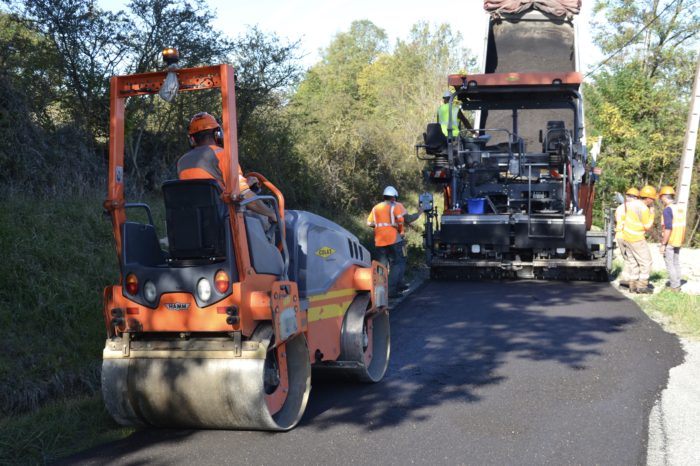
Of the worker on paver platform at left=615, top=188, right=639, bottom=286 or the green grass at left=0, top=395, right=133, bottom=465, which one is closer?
the green grass at left=0, top=395, right=133, bottom=465

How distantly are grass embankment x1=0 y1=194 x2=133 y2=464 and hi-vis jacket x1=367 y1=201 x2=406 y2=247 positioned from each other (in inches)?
156

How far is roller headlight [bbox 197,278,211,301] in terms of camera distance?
4.87 meters

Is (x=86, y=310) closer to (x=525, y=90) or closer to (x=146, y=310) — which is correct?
(x=146, y=310)

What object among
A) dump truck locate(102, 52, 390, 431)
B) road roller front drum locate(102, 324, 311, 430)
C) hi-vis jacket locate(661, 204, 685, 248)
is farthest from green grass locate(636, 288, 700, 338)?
road roller front drum locate(102, 324, 311, 430)

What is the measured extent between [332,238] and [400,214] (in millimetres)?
5319

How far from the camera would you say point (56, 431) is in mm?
5094

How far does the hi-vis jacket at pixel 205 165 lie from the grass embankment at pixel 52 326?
177 cm

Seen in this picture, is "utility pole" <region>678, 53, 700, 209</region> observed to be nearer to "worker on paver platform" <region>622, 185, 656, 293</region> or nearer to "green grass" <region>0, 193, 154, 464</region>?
"worker on paver platform" <region>622, 185, 656, 293</region>

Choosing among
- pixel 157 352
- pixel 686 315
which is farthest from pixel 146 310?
pixel 686 315

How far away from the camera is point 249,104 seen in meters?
14.2

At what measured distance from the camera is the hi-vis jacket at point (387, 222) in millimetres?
11445

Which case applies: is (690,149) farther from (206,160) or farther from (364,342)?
(206,160)

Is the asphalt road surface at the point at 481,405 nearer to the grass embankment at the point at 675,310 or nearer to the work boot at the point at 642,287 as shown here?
the grass embankment at the point at 675,310

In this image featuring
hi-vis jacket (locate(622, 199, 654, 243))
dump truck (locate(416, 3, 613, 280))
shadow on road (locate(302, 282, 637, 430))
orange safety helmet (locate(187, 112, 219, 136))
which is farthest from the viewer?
dump truck (locate(416, 3, 613, 280))
